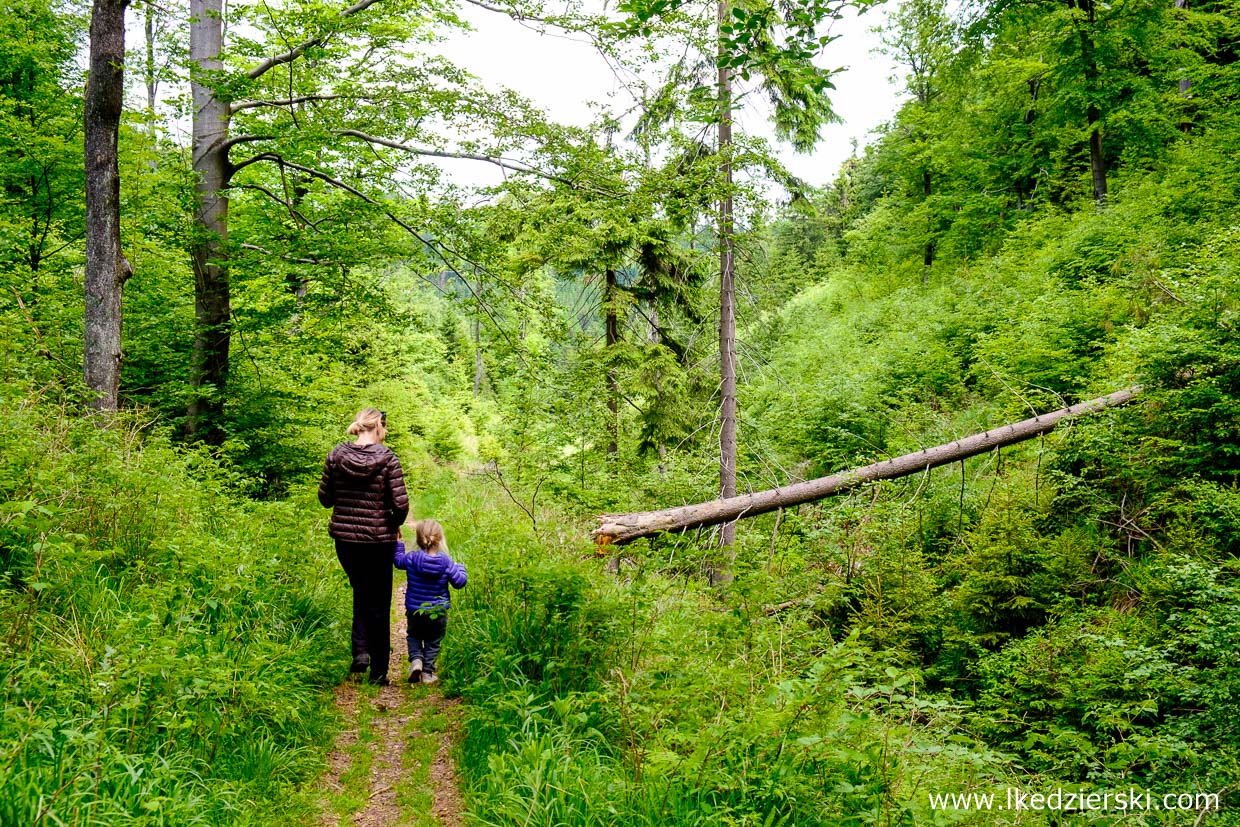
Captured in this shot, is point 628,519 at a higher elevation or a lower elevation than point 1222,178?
lower

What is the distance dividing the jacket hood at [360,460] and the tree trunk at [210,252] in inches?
185

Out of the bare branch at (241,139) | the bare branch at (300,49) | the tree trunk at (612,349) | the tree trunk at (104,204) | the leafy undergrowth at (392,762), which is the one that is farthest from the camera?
the tree trunk at (612,349)

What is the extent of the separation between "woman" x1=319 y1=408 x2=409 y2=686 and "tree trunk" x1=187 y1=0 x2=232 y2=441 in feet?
15.3

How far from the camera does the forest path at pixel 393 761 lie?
380 centimetres

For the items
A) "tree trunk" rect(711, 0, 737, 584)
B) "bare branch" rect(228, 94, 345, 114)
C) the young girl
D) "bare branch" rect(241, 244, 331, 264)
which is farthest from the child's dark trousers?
"bare branch" rect(228, 94, 345, 114)

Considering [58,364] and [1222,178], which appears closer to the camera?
[58,364]

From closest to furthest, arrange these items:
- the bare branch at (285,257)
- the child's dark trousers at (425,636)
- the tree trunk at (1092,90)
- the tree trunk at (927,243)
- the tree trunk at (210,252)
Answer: the child's dark trousers at (425,636) → the tree trunk at (210,252) → the bare branch at (285,257) → the tree trunk at (1092,90) → the tree trunk at (927,243)

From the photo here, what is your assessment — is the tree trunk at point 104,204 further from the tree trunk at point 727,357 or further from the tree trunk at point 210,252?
the tree trunk at point 727,357

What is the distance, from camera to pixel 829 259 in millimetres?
41688

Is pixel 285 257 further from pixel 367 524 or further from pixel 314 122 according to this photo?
pixel 367 524

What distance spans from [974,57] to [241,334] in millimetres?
14579

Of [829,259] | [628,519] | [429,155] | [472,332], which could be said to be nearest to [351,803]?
[628,519]

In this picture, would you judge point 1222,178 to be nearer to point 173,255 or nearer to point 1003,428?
point 1003,428

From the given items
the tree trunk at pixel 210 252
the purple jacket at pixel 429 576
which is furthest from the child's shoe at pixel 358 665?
the tree trunk at pixel 210 252
